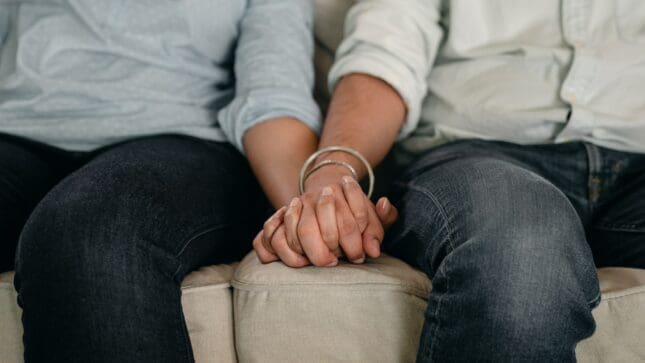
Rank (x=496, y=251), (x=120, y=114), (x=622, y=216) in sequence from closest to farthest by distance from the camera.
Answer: (x=496, y=251) → (x=622, y=216) → (x=120, y=114)

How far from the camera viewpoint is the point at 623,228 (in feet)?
2.85

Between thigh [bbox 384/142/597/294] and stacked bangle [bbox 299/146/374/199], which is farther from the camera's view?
stacked bangle [bbox 299/146/374/199]

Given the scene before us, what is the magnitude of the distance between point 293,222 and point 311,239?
1.1 inches

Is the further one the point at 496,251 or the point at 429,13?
the point at 429,13

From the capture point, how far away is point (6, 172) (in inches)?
36.1

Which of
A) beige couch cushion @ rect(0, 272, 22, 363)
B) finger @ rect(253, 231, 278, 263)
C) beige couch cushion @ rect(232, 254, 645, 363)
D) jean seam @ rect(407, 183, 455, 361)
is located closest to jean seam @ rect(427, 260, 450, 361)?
jean seam @ rect(407, 183, 455, 361)

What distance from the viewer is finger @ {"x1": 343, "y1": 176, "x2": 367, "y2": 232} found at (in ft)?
2.43

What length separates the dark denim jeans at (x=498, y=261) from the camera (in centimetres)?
60

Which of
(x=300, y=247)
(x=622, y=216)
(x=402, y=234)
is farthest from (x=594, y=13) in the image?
(x=300, y=247)

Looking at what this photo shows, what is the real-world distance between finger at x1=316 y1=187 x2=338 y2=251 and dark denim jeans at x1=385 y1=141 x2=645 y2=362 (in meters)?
0.11

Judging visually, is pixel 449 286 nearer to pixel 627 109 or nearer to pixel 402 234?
pixel 402 234

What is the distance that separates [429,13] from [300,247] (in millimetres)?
464

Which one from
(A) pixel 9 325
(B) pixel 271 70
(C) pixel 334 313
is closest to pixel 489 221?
(C) pixel 334 313

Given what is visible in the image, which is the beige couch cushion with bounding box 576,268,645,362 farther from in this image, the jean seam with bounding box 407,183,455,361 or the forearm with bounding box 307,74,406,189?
the forearm with bounding box 307,74,406,189
